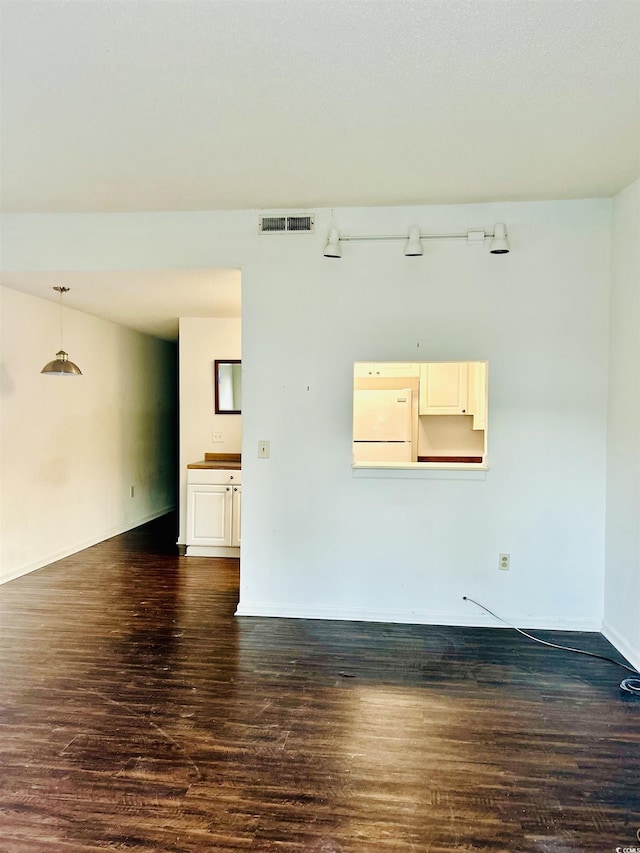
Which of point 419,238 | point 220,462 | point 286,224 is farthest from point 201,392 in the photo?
point 419,238

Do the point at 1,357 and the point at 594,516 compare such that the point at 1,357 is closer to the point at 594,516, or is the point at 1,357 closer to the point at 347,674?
the point at 347,674

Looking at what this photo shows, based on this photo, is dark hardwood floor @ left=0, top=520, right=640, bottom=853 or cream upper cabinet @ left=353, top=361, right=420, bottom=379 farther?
cream upper cabinet @ left=353, top=361, right=420, bottom=379

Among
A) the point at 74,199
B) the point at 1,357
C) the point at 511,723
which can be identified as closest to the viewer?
the point at 511,723

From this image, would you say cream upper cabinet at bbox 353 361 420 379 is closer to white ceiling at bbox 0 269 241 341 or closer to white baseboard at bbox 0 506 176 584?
white ceiling at bbox 0 269 241 341

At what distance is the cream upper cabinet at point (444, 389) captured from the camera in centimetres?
536

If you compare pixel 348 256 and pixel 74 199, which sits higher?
pixel 74 199

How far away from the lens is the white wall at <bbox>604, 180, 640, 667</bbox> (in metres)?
2.91

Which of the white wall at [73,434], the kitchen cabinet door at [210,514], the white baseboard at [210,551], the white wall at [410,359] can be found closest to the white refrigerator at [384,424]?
the kitchen cabinet door at [210,514]

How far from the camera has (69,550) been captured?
503 cm

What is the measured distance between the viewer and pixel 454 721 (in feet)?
7.54

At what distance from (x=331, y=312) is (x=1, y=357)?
9.01 feet

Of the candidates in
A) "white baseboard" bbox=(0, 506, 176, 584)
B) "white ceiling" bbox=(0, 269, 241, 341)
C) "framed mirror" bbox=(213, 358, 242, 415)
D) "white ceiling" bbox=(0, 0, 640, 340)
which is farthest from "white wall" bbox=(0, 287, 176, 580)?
"white ceiling" bbox=(0, 0, 640, 340)

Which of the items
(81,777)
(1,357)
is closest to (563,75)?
(81,777)

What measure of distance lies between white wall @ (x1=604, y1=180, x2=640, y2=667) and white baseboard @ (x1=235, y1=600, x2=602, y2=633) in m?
0.25
